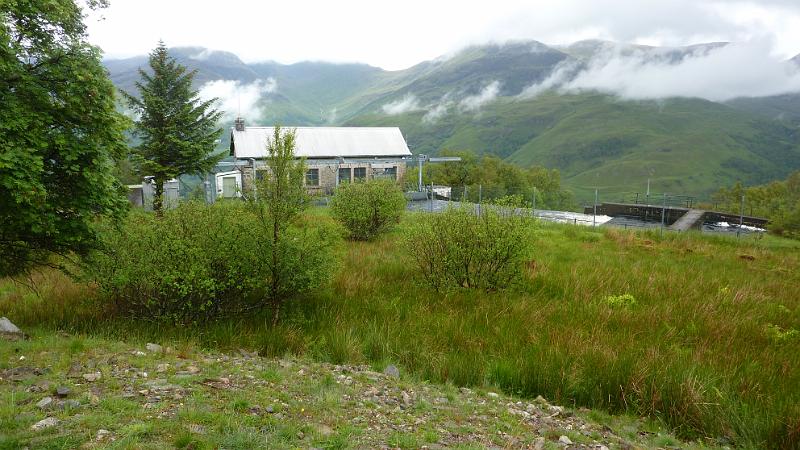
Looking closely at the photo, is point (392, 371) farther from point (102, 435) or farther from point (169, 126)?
point (169, 126)

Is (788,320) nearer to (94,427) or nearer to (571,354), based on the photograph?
(571,354)

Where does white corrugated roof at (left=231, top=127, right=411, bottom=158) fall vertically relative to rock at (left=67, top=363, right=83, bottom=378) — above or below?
above

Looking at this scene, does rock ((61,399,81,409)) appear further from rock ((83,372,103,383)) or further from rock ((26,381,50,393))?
rock ((83,372,103,383))

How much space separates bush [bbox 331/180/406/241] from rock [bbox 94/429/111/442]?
44.0ft

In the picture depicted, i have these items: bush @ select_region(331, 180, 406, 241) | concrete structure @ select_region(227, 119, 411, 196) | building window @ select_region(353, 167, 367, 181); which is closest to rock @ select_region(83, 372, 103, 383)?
bush @ select_region(331, 180, 406, 241)

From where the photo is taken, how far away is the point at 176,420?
421 centimetres

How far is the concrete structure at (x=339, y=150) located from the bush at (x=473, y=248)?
30629mm

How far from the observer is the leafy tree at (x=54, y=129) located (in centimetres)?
635

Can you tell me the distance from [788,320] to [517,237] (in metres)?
5.30

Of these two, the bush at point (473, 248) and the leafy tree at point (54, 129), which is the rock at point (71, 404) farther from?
the bush at point (473, 248)

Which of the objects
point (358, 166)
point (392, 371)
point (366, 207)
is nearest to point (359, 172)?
point (358, 166)

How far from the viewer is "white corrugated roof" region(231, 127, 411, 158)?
41.8m

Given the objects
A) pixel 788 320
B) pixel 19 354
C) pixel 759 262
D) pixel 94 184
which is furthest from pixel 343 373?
pixel 759 262

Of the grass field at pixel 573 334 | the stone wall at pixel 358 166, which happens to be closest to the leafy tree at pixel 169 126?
the grass field at pixel 573 334
